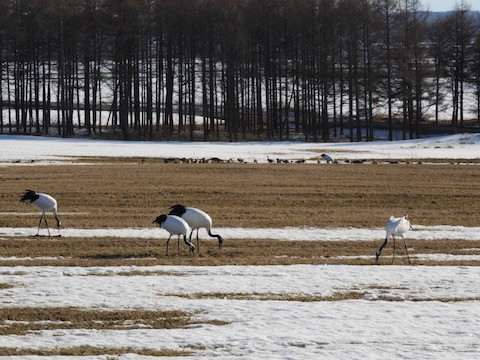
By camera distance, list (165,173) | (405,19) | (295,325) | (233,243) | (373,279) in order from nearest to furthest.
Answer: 1. (295,325)
2. (373,279)
3. (233,243)
4. (165,173)
5. (405,19)

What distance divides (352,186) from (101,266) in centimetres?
2124

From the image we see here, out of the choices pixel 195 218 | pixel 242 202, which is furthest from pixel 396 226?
pixel 242 202

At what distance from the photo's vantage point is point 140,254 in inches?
821

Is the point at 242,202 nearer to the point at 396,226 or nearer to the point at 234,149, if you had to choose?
the point at 396,226

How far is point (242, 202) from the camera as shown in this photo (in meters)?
33.0

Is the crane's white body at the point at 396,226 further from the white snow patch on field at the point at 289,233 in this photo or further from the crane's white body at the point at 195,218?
the crane's white body at the point at 195,218

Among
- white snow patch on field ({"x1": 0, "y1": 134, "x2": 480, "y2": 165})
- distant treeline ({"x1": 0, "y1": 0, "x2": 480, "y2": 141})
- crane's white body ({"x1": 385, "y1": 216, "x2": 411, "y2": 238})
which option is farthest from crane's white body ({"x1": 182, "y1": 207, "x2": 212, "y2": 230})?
distant treeline ({"x1": 0, "y1": 0, "x2": 480, "y2": 141})

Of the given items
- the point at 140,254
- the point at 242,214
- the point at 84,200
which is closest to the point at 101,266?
the point at 140,254

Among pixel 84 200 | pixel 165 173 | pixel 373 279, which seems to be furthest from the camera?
pixel 165 173

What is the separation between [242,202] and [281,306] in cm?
1761

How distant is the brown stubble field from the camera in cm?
2133

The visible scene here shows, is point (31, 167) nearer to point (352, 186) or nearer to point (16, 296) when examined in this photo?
point (352, 186)

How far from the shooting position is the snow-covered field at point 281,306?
12703 mm

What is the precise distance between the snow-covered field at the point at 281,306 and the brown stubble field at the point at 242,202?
4.98ft
